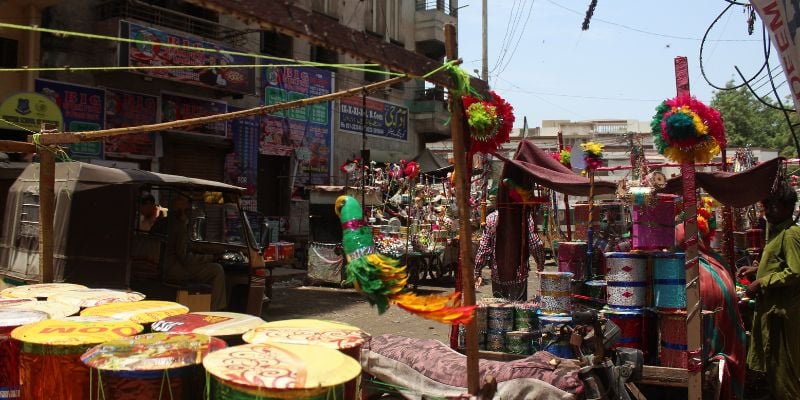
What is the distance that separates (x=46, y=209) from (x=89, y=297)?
1.90m

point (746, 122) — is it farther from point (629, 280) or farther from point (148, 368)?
point (148, 368)

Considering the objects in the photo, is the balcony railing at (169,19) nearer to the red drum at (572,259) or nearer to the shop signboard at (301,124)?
the shop signboard at (301,124)

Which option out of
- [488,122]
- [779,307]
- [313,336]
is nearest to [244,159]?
[488,122]

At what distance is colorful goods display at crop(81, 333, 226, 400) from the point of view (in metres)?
2.79

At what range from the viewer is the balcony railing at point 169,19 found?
44.6ft

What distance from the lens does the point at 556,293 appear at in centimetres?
522

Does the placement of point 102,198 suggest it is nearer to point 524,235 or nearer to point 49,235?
point 49,235

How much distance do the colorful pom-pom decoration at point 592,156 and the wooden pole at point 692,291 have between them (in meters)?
3.42

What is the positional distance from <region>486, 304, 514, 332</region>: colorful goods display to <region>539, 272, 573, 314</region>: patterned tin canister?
303 millimetres

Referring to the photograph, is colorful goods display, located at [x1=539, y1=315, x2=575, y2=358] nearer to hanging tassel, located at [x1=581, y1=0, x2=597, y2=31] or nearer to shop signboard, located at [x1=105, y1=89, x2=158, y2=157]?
hanging tassel, located at [x1=581, y1=0, x2=597, y2=31]

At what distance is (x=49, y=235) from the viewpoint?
5.75m

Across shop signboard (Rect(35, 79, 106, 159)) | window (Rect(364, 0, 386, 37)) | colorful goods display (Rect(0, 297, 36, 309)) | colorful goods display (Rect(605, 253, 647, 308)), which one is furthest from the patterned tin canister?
window (Rect(364, 0, 386, 37))

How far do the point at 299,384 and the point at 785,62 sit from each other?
408 cm

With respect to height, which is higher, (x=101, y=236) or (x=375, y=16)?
(x=375, y=16)
